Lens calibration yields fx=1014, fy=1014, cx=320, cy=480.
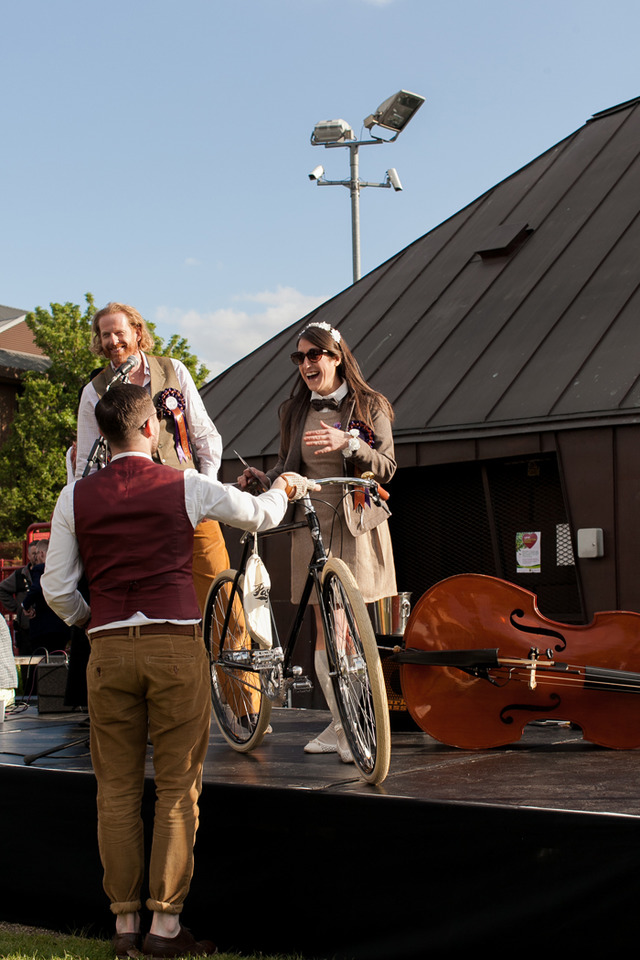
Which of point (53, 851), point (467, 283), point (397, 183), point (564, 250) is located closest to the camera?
point (53, 851)

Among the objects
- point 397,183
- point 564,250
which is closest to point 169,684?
point 564,250

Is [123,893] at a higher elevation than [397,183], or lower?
lower

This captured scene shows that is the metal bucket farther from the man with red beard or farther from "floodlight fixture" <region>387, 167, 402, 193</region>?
"floodlight fixture" <region>387, 167, 402, 193</region>

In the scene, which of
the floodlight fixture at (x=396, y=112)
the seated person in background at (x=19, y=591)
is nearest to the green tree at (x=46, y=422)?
the floodlight fixture at (x=396, y=112)

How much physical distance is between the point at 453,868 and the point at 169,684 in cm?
113

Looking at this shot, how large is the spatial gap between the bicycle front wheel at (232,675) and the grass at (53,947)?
3.76 feet

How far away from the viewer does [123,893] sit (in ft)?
11.5

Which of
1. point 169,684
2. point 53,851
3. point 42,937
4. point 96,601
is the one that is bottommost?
point 42,937

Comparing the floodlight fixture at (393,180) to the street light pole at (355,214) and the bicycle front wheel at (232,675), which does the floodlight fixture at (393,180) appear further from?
the bicycle front wheel at (232,675)

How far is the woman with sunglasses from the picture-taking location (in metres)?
4.59

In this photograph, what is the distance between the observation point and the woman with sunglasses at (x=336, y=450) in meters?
4.59

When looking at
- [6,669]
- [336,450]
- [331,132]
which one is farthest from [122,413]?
[331,132]

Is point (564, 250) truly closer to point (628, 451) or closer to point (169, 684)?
point (628, 451)

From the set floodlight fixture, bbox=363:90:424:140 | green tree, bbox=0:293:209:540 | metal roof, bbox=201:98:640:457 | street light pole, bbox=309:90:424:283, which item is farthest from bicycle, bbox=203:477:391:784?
green tree, bbox=0:293:209:540
